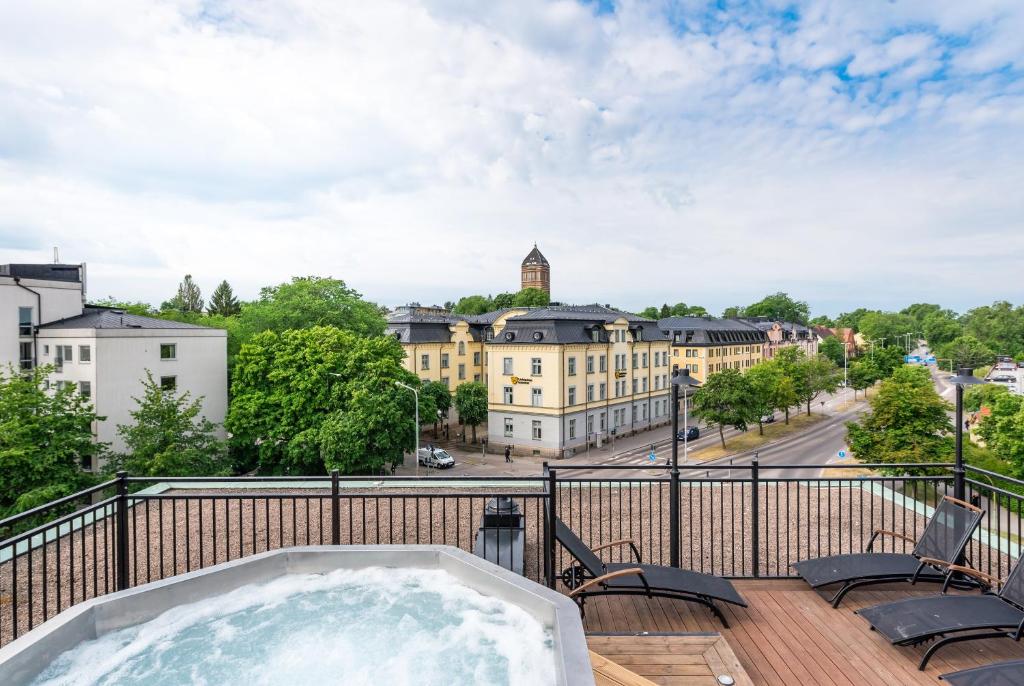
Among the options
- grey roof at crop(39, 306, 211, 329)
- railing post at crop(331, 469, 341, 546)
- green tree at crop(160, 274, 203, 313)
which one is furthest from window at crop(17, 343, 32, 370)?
green tree at crop(160, 274, 203, 313)

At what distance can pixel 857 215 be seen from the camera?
89.1 feet

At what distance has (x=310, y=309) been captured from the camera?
2872cm

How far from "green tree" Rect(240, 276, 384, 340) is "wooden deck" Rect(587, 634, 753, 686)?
2612cm

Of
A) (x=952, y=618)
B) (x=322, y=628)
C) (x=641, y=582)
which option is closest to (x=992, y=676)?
(x=952, y=618)

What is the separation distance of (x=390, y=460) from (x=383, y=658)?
1831cm

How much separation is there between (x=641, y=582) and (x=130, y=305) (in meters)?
51.8

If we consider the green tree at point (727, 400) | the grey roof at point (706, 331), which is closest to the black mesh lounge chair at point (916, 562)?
the green tree at point (727, 400)

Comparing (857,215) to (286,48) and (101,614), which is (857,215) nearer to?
(286,48)

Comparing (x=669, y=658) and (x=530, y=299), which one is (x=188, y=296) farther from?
(x=669, y=658)

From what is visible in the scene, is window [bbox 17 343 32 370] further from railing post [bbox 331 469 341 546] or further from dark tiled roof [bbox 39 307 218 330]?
railing post [bbox 331 469 341 546]

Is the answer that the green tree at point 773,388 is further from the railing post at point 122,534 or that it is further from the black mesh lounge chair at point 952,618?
A: the railing post at point 122,534

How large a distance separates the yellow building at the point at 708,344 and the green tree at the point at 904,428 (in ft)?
70.7

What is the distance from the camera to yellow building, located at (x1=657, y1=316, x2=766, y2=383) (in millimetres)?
47094

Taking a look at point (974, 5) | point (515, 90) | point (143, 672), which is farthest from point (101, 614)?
point (515, 90)
